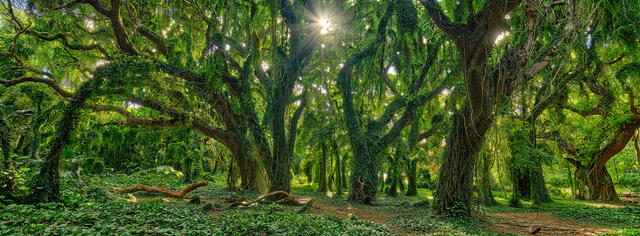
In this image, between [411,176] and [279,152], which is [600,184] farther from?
[279,152]

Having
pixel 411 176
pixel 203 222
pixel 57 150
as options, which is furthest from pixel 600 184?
pixel 57 150

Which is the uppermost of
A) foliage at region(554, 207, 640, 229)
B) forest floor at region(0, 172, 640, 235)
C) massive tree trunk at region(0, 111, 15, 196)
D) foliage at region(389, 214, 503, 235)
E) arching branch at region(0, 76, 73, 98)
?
arching branch at region(0, 76, 73, 98)

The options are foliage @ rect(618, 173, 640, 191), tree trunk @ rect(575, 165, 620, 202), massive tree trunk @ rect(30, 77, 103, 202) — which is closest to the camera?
massive tree trunk @ rect(30, 77, 103, 202)

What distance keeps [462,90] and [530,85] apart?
5.44 ft

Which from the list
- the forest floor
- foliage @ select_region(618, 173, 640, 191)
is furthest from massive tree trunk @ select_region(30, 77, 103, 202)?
foliage @ select_region(618, 173, 640, 191)

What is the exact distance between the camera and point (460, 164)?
6.20 m

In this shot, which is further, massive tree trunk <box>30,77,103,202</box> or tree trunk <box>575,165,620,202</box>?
tree trunk <box>575,165,620,202</box>

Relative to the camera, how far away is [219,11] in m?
7.21

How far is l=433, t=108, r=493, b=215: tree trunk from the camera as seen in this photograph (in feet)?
19.9

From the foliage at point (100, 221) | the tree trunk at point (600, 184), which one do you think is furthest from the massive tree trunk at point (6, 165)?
the tree trunk at point (600, 184)

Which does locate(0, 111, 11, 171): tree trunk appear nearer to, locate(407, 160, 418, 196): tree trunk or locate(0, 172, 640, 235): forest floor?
locate(0, 172, 640, 235): forest floor

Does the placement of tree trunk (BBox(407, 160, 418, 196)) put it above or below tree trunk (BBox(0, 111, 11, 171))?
below

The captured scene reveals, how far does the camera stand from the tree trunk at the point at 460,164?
19.9 ft

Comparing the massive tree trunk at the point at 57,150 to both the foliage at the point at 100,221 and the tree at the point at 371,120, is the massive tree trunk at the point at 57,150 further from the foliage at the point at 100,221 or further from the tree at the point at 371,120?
the tree at the point at 371,120
